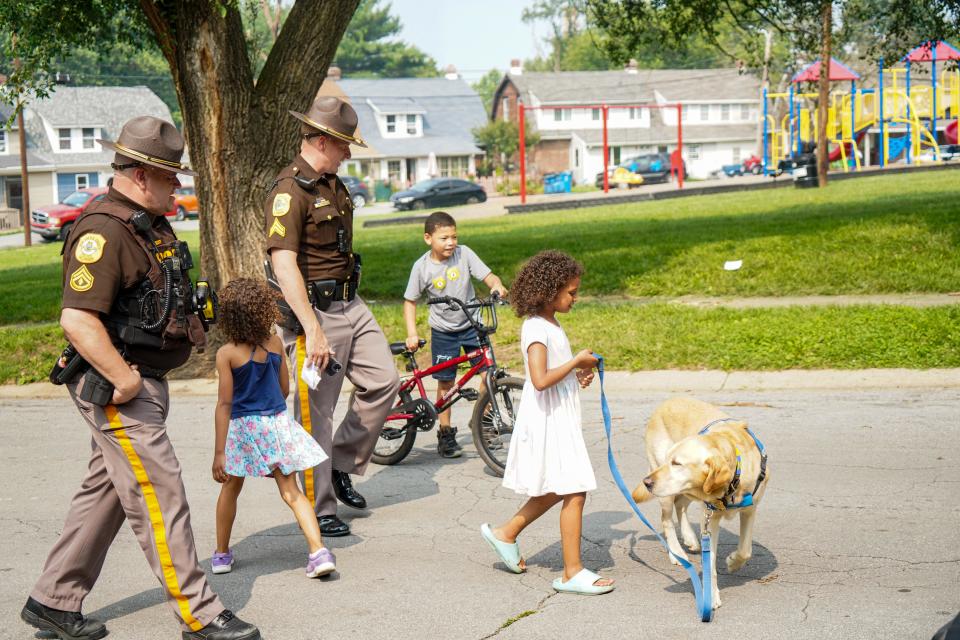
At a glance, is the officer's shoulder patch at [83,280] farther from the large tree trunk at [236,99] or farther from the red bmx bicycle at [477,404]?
the large tree trunk at [236,99]

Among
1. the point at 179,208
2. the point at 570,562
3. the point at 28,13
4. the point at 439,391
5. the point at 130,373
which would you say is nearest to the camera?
the point at 130,373

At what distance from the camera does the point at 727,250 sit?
1529cm

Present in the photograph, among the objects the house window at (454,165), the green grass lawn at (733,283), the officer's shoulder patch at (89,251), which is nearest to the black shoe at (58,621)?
the officer's shoulder patch at (89,251)

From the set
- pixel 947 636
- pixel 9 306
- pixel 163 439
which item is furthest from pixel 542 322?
pixel 9 306

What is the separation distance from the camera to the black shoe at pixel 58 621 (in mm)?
4695

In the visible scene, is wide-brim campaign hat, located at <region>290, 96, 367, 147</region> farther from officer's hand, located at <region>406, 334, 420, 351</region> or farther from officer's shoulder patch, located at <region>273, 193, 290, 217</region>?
officer's hand, located at <region>406, 334, 420, 351</region>

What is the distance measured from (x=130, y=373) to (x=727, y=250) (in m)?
11.9

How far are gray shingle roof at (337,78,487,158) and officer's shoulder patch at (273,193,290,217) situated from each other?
68.1 meters

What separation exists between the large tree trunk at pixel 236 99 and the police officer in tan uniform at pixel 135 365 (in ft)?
21.4

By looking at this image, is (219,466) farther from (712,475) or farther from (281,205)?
(712,475)

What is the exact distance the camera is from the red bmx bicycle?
7.27 metres

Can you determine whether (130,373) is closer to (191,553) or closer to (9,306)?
(191,553)

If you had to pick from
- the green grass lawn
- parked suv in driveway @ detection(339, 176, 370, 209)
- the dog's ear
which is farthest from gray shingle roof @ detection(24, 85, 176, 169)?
the dog's ear

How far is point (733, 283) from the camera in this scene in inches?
542
